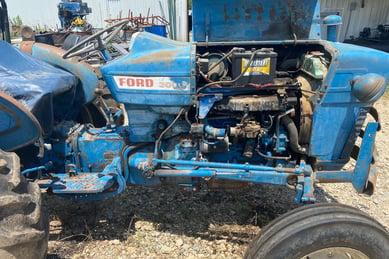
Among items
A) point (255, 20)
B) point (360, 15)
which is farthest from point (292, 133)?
point (360, 15)

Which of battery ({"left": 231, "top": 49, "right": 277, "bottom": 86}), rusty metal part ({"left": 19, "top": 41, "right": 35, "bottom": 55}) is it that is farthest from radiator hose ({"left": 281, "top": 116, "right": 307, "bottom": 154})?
rusty metal part ({"left": 19, "top": 41, "right": 35, "bottom": 55})

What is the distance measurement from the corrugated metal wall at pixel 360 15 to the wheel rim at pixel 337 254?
492 inches

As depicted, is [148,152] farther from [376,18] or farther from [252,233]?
[376,18]

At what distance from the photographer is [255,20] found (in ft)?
8.36

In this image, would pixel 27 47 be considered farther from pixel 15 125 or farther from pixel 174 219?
pixel 174 219

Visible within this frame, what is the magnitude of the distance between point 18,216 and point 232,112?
145 cm

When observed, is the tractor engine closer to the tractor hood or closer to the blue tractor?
the blue tractor

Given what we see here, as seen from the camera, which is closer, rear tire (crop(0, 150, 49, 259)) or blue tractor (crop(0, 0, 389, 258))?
rear tire (crop(0, 150, 49, 259))

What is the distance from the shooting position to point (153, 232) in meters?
2.74

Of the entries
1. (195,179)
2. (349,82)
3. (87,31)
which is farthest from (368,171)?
(87,31)

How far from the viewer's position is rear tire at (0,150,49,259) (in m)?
1.70

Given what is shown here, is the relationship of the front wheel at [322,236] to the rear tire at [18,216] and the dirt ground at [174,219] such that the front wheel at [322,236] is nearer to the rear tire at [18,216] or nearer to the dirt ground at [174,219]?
the dirt ground at [174,219]

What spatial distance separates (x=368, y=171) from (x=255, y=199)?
119cm

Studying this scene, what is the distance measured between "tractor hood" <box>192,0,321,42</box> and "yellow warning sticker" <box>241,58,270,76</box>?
21.2 inches
